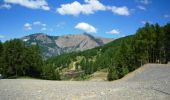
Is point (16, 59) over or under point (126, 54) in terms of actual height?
under

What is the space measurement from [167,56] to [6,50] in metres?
57.3

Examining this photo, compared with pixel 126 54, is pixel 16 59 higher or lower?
lower

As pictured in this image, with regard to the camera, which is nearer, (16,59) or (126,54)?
(16,59)

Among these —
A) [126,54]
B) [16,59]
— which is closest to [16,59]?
[16,59]

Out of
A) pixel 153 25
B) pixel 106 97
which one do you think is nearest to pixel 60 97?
pixel 106 97

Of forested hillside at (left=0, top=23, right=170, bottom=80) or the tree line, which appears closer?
the tree line

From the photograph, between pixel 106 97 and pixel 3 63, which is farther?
pixel 3 63

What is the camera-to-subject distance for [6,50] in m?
98.8

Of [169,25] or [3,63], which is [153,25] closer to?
[169,25]

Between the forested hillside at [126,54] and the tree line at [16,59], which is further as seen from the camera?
the forested hillside at [126,54]

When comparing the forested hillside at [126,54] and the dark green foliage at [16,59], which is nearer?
the dark green foliage at [16,59]

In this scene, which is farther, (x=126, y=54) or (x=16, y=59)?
(x=126, y=54)

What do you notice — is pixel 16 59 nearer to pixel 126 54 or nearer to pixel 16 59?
pixel 16 59

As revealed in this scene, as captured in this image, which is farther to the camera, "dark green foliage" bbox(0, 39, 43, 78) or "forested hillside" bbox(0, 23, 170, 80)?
"forested hillside" bbox(0, 23, 170, 80)
